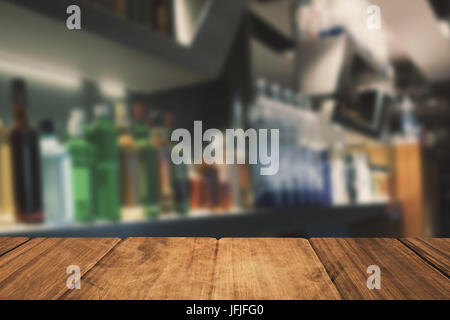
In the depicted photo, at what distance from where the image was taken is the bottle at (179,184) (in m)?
1.00

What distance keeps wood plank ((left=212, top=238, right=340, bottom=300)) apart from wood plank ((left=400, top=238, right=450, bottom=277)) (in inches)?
4.4

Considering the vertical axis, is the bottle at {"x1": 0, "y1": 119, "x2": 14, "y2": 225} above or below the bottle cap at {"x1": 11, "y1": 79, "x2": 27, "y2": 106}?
below

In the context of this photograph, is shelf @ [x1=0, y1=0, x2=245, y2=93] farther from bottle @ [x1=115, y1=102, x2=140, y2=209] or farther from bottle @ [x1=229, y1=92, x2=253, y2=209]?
bottle @ [x1=229, y1=92, x2=253, y2=209]

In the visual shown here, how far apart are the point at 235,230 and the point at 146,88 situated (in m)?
0.54

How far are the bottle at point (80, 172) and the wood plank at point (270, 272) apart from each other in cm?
42

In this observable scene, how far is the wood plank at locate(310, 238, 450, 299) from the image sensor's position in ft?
0.98

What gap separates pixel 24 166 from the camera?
28.9 inches

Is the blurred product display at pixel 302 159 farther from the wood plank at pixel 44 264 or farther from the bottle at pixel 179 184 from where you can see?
the wood plank at pixel 44 264

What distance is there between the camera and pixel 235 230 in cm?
104

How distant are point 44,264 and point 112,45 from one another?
545 mm

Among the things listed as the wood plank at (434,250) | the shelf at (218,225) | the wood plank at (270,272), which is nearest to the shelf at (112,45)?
the shelf at (218,225)

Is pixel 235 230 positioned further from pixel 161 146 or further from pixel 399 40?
pixel 399 40

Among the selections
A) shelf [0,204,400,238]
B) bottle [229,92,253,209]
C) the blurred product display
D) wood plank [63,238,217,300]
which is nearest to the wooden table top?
wood plank [63,238,217,300]

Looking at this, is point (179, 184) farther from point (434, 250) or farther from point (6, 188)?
point (434, 250)
